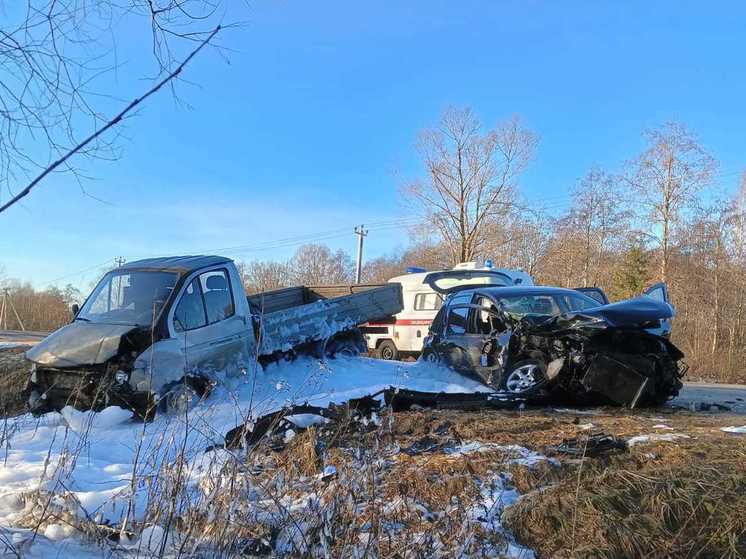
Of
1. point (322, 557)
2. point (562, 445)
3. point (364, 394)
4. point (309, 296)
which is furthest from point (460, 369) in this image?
point (322, 557)

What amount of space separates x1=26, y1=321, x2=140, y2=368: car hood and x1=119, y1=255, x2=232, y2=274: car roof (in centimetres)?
113

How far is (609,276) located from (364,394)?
32.2 metres

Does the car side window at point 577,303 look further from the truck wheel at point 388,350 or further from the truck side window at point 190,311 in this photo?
the truck wheel at point 388,350

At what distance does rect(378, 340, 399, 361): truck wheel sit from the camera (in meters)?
16.7

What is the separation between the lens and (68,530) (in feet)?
9.32

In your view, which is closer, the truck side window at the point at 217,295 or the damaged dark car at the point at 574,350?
the damaged dark car at the point at 574,350

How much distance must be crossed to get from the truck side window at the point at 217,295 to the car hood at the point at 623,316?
4413mm

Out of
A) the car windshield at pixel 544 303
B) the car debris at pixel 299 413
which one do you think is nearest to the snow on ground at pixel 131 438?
the car debris at pixel 299 413

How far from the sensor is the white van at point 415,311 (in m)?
14.8

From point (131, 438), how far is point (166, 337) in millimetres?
1397

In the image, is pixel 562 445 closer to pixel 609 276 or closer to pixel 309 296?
pixel 309 296

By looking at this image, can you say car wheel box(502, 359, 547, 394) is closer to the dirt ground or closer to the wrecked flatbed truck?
the dirt ground

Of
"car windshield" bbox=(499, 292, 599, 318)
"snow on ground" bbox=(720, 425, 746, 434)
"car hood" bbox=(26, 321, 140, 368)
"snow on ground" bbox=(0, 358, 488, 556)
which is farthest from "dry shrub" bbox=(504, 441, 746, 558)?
"car hood" bbox=(26, 321, 140, 368)

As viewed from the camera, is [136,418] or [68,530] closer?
[68,530]
